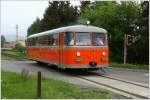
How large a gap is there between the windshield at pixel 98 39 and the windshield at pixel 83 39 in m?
0.36

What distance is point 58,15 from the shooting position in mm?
63438

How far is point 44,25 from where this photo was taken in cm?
Result: 6331

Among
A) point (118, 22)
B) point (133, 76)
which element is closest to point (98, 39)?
point (133, 76)

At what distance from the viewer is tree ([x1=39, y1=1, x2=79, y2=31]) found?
62156 millimetres

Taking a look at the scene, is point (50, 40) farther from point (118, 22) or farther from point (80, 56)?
point (118, 22)

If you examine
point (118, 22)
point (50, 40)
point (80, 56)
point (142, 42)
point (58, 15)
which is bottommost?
point (80, 56)

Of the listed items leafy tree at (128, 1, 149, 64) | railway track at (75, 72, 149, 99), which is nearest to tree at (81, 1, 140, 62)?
leafy tree at (128, 1, 149, 64)

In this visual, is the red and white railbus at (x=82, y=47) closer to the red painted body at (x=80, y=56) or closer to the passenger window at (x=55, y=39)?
the red painted body at (x=80, y=56)

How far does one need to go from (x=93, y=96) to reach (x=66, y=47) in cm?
987

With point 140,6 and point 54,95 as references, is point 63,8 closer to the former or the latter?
point 140,6

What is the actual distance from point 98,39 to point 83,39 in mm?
888

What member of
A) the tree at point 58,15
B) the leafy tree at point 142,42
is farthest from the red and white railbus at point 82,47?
the tree at point 58,15

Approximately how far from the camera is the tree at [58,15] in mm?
62156

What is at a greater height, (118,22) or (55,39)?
(118,22)
